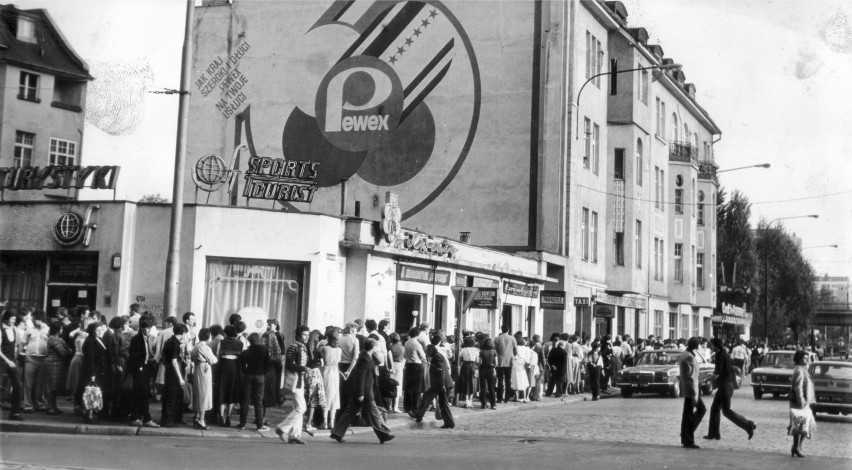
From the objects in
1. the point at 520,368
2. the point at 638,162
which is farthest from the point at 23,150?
the point at 638,162

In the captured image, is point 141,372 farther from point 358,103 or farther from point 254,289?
point 358,103

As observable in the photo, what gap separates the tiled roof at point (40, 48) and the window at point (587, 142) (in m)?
27.2

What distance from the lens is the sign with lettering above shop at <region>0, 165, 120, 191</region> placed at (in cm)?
2419

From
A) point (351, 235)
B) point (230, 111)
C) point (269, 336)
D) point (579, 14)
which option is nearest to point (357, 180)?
point (230, 111)

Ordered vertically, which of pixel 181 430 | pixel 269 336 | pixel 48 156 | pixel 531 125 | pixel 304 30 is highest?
pixel 304 30

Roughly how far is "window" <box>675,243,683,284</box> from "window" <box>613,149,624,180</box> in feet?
44.3

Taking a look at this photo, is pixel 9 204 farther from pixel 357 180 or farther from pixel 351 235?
pixel 357 180

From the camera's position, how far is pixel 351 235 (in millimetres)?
26656

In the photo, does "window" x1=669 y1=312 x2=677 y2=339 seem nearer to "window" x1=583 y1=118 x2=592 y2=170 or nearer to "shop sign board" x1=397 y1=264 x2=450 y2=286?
"window" x1=583 y1=118 x2=592 y2=170

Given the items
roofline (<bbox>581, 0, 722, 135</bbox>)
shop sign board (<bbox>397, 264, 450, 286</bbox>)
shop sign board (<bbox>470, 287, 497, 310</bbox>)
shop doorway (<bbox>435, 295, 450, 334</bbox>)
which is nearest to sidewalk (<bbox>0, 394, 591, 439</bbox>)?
shop sign board (<bbox>470, 287, 497, 310</bbox>)

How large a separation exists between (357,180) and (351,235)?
49.2 ft

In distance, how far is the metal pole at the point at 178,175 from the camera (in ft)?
60.6

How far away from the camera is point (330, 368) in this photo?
17844 mm

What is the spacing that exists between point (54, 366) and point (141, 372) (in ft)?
7.06
